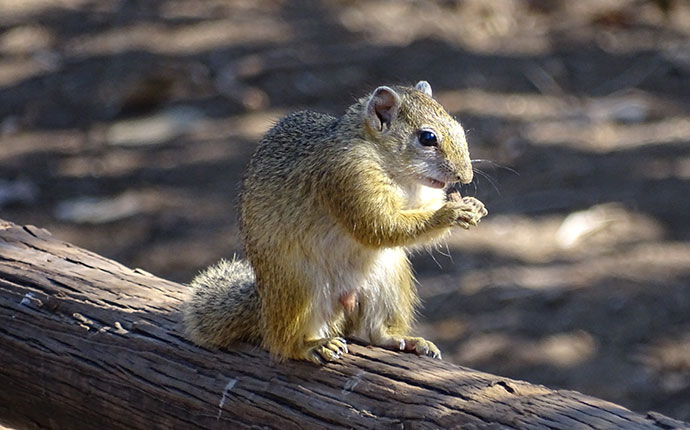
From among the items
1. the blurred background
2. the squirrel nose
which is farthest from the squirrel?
the blurred background

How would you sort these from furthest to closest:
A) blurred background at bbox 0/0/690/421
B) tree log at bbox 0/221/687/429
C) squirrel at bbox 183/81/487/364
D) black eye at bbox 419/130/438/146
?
blurred background at bbox 0/0/690/421 → black eye at bbox 419/130/438/146 → squirrel at bbox 183/81/487/364 → tree log at bbox 0/221/687/429

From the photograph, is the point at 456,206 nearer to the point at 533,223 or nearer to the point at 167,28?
the point at 533,223

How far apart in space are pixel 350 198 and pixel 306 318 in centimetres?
34

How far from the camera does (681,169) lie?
19.5 ft

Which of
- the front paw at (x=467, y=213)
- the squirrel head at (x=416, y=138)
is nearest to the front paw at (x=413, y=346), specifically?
the front paw at (x=467, y=213)

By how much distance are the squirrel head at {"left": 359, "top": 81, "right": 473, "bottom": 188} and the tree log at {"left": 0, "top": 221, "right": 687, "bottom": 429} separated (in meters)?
0.53

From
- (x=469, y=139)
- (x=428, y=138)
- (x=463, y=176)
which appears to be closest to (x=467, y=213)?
(x=463, y=176)

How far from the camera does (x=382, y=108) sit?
3.07 meters

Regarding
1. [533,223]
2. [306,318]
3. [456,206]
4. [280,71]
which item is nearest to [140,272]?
[306,318]

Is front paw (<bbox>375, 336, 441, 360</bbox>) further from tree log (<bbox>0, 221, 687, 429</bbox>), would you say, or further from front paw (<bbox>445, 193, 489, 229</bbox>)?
front paw (<bbox>445, 193, 489, 229</bbox>)

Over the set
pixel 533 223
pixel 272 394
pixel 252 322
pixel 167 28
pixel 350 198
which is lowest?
pixel 272 394

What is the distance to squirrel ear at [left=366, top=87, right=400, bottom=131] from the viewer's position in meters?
3.05

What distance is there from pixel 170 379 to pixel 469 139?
3.76 metres

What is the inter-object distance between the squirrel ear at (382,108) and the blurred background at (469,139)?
1959 millimetres
